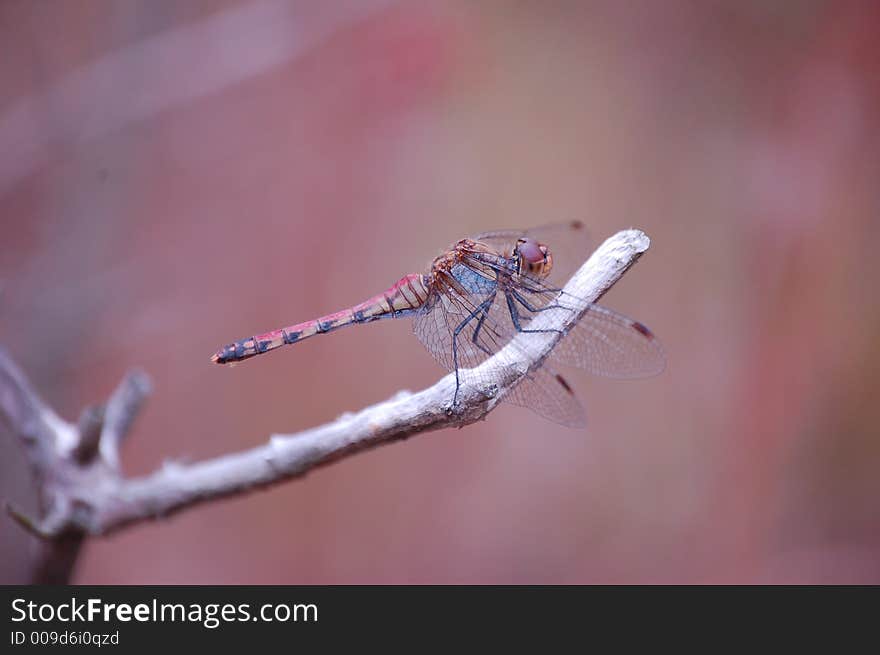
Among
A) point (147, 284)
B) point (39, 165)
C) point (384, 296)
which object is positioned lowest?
point (384, 296)

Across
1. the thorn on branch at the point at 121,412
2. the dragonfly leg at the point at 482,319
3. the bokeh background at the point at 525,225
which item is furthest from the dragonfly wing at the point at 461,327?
the bokeh background at the point at 525,225

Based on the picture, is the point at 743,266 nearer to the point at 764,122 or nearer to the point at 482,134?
the point at 764,122

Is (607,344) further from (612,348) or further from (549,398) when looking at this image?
(549,398)

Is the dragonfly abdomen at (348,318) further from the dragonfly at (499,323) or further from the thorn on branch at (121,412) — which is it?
the thorn on branch at (121,412)

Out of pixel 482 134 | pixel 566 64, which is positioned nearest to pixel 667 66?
pixel 566 64

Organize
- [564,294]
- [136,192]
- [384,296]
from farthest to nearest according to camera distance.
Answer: [136,192]
[384,296]
[564,294]

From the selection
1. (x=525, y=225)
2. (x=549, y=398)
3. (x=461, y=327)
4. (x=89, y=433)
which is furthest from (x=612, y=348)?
(x=525, y=225)

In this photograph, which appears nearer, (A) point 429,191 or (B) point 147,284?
(B) point 147,284
